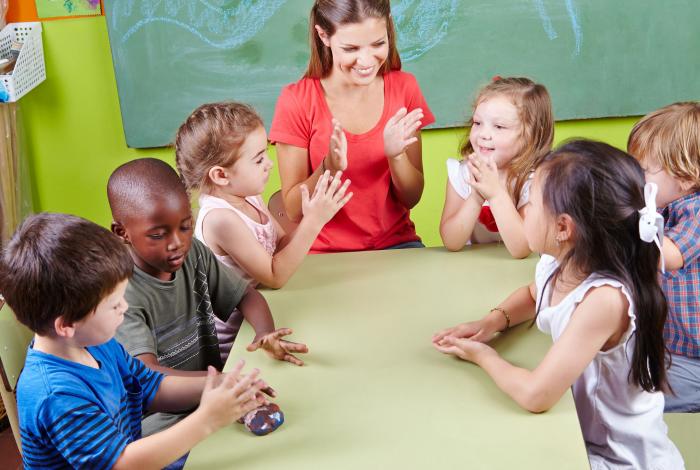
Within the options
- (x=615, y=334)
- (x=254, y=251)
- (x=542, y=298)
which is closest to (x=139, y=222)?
(x=254, y=251)

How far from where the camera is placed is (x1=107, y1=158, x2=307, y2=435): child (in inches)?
59.8

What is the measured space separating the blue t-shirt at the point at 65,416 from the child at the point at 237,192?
0.61 m

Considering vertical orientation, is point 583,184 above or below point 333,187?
above

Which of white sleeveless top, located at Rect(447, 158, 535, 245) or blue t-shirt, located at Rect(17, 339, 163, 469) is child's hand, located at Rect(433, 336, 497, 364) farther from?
white sleeveless top, located at Rect(447, 158, 535, 245)

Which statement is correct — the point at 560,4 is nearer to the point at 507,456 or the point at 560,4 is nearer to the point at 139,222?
the point at 139,222

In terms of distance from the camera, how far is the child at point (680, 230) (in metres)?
1.73

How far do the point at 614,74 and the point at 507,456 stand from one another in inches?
100

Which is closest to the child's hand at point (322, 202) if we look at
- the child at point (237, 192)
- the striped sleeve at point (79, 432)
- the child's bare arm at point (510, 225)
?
the child at point (237, 192)

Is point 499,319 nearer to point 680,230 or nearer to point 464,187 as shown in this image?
point 680,230

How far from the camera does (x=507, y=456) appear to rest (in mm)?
1129

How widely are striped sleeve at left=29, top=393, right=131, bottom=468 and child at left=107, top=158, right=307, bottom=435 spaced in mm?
320

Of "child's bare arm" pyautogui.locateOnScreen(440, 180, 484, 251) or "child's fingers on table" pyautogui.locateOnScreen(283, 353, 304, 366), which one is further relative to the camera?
"child's bare arm" pyautogui.locateOnScreen(440, 180, 484, 251)

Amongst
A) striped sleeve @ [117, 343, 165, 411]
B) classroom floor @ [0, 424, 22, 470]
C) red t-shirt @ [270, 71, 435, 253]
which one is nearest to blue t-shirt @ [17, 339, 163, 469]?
striped sleeve @ [117, 343, 165, 411]

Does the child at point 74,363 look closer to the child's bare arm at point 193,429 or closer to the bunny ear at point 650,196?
the child's bare arm at point 193,429
